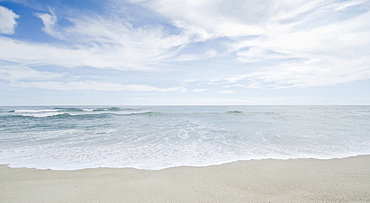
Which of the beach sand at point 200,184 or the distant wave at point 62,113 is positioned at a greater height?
the distant wave at point 62,113

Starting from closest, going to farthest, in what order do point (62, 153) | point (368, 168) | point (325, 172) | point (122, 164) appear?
point (325, 172) → point (368, 168) → point (122, 164) → point (62, 153)

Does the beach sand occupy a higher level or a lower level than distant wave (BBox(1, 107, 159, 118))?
lower

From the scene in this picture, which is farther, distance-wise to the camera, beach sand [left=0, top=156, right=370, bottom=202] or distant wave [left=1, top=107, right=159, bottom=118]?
distant wave [left=1, top=107, right=159, bottom=118]

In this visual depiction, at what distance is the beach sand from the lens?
4.00 meters

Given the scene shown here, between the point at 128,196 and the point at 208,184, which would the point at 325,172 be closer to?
the point at 208,184

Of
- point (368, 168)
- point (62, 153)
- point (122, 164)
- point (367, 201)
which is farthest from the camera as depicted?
point (62, 153)

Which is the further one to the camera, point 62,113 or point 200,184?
point 62,113

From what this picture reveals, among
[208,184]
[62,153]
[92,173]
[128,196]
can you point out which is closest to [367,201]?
[208,184]

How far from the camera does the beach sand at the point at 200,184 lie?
13.1 ft

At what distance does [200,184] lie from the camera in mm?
4594

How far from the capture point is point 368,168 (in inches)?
228

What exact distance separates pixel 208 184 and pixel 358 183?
Result: 3828 millimetres

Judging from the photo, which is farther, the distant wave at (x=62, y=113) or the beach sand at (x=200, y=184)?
the distant wave at (x=62, y=113)

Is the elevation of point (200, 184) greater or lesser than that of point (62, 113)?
lesser
